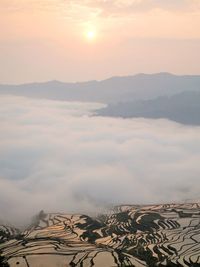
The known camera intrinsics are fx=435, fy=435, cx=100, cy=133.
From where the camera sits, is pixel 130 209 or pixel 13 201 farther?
pixel 13 201

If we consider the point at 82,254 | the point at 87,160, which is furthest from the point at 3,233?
the point at 87,160

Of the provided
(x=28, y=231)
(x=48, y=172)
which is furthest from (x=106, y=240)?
→ (x=48, y=172)

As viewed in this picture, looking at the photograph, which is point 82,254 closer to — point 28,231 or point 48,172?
point 28,231

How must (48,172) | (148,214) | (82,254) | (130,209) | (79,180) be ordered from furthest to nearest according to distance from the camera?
(48,172) < (79,180) < (130,209) < (148,214) < (82,254)

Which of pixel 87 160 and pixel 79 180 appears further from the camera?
pixel 87 160

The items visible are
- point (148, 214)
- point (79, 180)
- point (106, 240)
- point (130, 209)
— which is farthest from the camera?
point (79, 180)

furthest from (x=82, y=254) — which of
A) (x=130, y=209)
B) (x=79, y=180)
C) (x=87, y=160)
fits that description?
(x=87, y=160)

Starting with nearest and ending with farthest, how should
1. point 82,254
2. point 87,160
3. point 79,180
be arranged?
point 82,254
point 79,180
point 87,160

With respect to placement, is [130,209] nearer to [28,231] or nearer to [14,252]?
[28,231]

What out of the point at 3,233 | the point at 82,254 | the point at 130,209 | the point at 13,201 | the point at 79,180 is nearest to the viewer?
the point at 82,254
